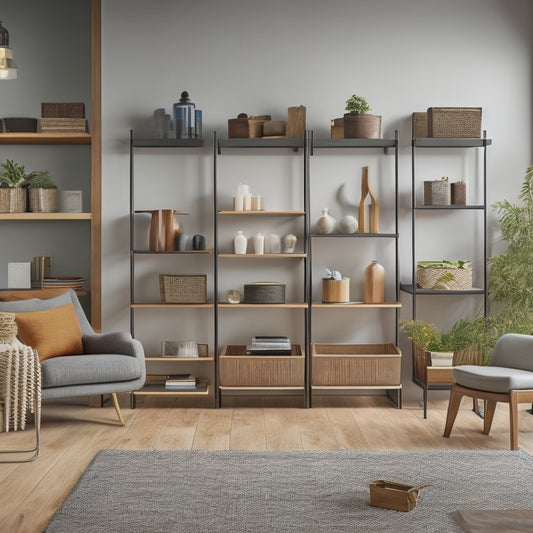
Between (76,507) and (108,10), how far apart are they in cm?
374

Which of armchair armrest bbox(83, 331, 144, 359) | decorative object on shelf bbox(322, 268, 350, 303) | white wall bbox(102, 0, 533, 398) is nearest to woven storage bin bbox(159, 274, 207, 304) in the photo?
white wall bbox(102, 0, 533, 398)

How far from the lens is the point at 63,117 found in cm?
535

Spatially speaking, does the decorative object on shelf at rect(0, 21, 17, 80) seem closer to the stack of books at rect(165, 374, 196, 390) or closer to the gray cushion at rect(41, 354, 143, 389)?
the gray cushion at rect(41, 354, 143, 389)

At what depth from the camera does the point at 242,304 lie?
205 inches

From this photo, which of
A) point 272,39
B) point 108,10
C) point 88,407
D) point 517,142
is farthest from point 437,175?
point 88,407

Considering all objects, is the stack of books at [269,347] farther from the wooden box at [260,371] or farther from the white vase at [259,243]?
the white vase at [259,243]

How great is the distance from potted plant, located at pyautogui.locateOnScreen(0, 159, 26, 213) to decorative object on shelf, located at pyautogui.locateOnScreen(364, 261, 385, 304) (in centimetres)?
264

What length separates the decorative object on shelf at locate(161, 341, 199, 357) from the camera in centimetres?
526

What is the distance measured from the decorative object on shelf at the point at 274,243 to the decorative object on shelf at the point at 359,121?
2.93 ft

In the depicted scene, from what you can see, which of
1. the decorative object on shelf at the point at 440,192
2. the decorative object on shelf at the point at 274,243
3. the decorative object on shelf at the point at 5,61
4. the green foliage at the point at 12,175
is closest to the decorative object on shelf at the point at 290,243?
the decorative object on shelf at the point at 274,243

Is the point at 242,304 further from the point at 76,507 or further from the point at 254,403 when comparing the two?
the point at 76,507

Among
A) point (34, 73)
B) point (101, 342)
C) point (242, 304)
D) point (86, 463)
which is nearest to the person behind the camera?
point (86, 463)

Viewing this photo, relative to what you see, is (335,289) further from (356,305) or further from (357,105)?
(357,105)

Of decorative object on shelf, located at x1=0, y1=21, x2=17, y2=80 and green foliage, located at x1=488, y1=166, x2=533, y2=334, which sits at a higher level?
decorative object on shelf, located at x1=0, y1=21, x2=17, y2=80
